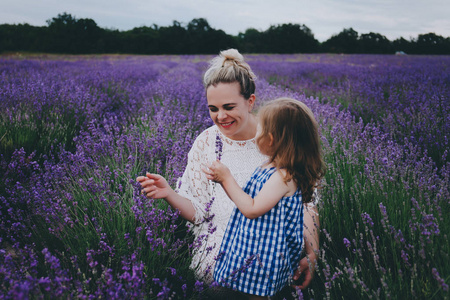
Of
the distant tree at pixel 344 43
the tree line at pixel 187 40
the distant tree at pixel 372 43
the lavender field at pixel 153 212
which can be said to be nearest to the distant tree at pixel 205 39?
the tree line at pixel 187 40

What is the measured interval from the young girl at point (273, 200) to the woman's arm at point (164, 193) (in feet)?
0.95

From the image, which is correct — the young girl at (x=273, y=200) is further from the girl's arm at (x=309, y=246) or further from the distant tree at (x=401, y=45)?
the distant tree at (x=401, y=45)

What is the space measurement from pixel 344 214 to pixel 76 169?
1.71 meters

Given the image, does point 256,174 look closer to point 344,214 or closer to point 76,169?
point 344,214

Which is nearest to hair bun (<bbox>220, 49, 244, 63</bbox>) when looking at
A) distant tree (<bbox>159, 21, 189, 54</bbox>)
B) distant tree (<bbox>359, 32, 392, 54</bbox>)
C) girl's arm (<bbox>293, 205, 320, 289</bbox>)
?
girl's arm (<bbox>293, 205, 320, 289</bbox>)

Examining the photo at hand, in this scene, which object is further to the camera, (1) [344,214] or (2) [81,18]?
(2) [81,18]

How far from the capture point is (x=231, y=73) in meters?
1.80

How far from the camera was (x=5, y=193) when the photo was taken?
215 centimetres

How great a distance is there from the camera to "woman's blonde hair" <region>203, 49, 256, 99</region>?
180cm

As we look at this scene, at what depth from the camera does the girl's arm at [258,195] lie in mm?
1415

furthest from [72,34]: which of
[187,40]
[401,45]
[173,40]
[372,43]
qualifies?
[401,45]

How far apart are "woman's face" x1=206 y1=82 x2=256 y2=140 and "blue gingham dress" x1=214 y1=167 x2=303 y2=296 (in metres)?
0.40

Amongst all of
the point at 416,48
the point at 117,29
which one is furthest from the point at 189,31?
the point at 416,48

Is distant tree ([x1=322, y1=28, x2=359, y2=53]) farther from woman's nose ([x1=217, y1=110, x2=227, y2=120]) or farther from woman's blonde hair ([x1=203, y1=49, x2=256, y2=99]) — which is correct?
woman's nose ([x1=217, y1=110, x2=227, y2=120])
